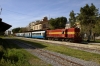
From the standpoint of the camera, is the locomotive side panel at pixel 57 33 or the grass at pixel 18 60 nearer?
the grass at pixel 18 60

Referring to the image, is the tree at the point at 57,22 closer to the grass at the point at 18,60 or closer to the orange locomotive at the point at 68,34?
the orange locomotive at the point at 68,34

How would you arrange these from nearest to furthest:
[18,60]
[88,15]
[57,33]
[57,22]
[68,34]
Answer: [18,60], [68,34], [57,33], [88,15], [57,22]

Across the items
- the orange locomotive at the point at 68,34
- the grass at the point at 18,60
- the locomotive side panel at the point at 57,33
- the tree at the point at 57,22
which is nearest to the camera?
the grass at the point at 18,60

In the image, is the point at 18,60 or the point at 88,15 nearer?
the point at 18,60

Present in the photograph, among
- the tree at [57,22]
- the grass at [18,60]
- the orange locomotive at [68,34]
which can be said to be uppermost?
the tree at [57,22]

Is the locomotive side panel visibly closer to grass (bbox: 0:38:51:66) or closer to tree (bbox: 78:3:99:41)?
tree (bbox: 78:3:99:41)

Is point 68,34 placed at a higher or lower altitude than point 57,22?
lower

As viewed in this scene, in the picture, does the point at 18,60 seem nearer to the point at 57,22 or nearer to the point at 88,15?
the point at 88,15

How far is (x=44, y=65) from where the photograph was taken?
12.0 m

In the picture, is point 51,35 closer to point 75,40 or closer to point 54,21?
point 75,40

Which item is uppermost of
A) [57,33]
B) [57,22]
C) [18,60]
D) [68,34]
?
[57,22]

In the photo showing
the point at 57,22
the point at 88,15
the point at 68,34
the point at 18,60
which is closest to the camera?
the point at 18,60

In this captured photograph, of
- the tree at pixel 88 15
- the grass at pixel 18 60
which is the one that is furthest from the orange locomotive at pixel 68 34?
the grass at pixel 18 60

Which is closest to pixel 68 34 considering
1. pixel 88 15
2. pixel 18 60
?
pixel 88 15
